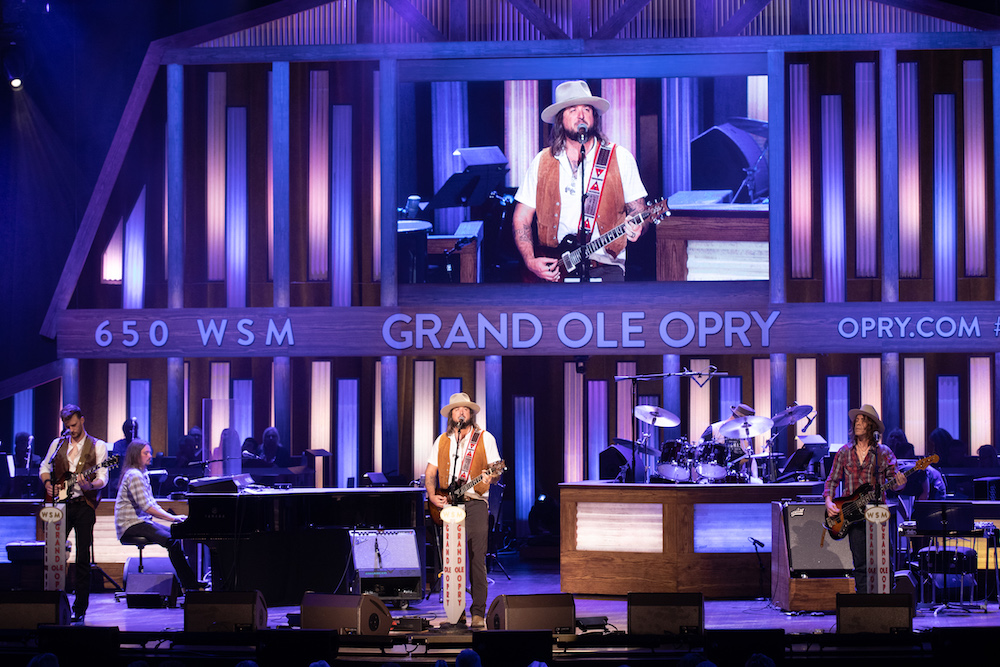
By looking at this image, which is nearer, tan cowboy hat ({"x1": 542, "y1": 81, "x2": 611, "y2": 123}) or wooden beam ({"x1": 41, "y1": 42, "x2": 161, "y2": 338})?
Answer: tan cowboy hat ({"x1": 542, "y1": 81, "x2": 611, "y2": 123})

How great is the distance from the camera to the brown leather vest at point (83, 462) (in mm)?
9297

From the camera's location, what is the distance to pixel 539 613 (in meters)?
6.95

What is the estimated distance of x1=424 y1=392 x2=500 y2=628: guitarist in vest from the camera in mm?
8344

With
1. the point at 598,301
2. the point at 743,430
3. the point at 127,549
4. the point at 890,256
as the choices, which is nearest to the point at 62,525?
the point at 127,549

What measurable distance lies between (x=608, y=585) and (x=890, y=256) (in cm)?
648

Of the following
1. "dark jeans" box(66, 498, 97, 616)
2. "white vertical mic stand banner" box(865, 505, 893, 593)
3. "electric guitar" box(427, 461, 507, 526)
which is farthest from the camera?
"dark jeans" box(66, 498, 97, 616)

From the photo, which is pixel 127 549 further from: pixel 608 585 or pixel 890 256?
pixel 890 256

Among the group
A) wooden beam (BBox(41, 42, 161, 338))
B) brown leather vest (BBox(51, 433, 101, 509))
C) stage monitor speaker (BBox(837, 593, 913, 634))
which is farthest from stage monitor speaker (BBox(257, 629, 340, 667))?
wooden beam (BBox(41, 42, 161, 338))

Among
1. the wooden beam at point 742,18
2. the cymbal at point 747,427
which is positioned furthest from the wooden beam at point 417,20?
the cymbal at point 747,427

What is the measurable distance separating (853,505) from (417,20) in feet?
29.8

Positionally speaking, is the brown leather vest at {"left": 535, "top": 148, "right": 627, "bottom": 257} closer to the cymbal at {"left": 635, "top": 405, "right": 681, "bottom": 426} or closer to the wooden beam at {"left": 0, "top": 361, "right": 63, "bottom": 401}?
the cymbal at {"left": 635, "top": 405, "right": 681, "bottom": 426}

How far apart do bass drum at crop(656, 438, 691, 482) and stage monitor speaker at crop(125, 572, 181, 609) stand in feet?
15.2

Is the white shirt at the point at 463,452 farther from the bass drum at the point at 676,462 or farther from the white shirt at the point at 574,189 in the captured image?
the white shirt at the point at 574,189

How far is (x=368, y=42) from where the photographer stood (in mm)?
14609
